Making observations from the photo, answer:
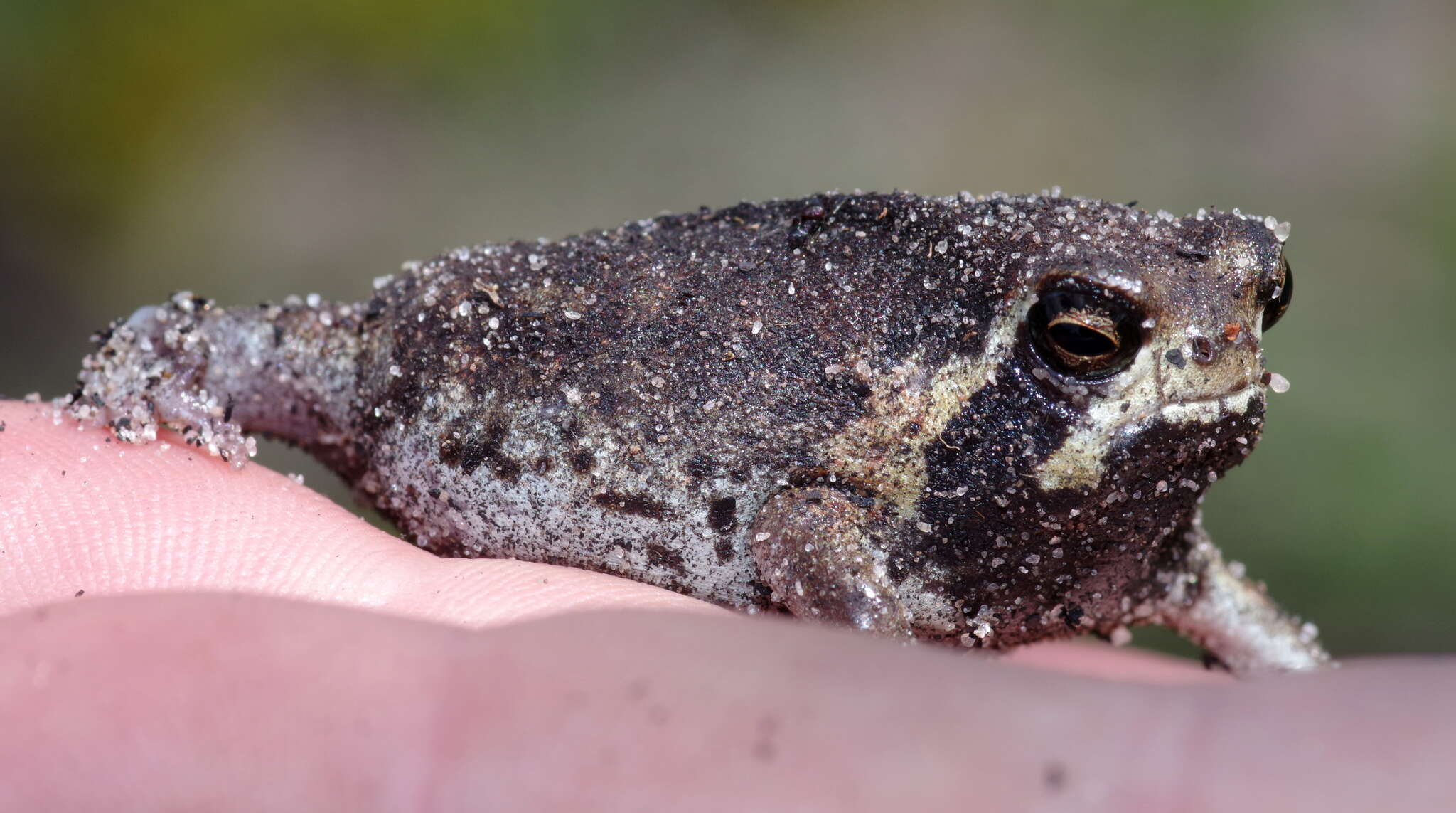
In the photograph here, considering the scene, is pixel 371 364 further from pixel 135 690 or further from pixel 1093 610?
pixel 1093 610

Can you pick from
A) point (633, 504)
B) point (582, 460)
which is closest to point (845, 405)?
point (633, 504)

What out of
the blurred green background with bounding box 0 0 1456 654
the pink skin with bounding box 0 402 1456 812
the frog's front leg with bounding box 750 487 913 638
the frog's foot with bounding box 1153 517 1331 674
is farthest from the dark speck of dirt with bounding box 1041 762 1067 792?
the blurred green background with bounding box 0 0 1456 654

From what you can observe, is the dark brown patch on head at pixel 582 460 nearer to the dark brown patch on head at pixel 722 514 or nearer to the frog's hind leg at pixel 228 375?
the dark brown patch on head at pixel 722 514

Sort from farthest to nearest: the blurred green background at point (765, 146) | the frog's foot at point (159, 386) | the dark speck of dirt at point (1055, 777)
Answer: the blurred green background at point (765, 146) < the frog's foot at point (159, 386) < the dark speck of dirt at point (1055, 777)

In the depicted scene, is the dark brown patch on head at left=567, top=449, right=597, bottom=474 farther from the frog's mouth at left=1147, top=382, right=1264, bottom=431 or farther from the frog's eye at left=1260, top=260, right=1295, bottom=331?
the frog's eye at left=1260, top=260, right=1295, bottom=331

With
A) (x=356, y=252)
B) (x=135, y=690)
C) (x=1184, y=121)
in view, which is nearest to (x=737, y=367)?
(x=135, y=690)

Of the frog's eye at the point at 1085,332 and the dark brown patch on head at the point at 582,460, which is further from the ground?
the frog's eye at the point at 1085,332

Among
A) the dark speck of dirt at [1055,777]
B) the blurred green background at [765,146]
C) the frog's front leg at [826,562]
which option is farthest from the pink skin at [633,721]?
the blurred green background at [765,146]
